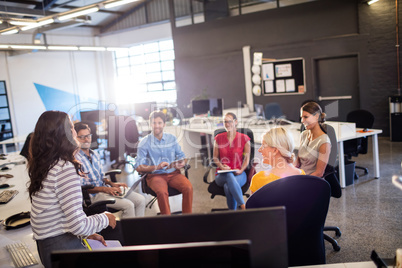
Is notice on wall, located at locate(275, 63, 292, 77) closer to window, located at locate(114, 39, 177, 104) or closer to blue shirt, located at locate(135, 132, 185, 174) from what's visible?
window, located at locate(114, 39, 177, 104)

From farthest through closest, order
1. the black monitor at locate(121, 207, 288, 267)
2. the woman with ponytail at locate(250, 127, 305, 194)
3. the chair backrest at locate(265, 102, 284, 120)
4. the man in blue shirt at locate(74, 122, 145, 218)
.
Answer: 1. the chair backrest at locate(265, 102, 284, 120)
2. the man in blue shirt at locate(74, 122, 145, 218)
3. the woman with ponytail at locate(250, 127, 305, 194)
4. the black monitor at locate(121, 207, 288, 267)

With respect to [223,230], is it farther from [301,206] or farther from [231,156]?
[231,156]

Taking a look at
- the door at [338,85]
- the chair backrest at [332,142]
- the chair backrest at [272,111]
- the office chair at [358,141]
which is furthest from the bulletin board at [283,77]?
the chair backrest at [332,142]

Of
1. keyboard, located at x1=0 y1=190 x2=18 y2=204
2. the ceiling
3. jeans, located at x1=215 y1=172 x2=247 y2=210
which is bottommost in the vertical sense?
jeans, located at x1=215 y1=172 x2=247 y2=210

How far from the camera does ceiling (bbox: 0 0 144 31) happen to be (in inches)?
339

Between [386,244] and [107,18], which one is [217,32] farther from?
[386,244]

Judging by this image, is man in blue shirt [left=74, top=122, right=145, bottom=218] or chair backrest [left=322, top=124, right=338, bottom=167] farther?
chair backrest [left=322, top=124, right=338, bottom=167]

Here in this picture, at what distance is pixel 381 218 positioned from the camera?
12.6 feet

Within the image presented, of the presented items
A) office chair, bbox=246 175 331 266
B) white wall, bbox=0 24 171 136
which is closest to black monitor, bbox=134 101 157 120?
white wall, bbox=0 24 171 136

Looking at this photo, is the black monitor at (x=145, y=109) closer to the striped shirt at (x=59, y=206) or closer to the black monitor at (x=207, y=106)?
the black monitor at (x=207, y=106)

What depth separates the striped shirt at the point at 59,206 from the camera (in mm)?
1938

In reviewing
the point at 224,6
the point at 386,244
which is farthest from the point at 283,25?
the point at 386,244

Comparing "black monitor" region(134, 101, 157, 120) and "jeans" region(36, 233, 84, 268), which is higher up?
"black monitor" region(134, 101, 157, 120)

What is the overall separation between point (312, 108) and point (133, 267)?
10.0ft
